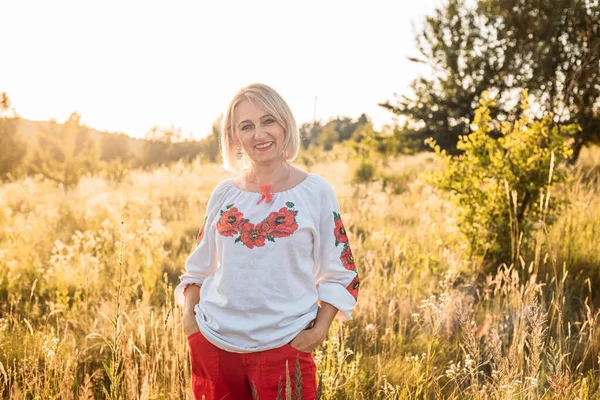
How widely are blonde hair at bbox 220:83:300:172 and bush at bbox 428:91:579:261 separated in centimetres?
253

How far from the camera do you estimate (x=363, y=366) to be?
279 centimetres

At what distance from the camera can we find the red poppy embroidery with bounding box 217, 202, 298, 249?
1.79 metres

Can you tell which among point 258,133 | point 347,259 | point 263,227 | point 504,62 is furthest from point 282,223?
point 504,62

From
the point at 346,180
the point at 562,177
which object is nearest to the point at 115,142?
the point at 346,180

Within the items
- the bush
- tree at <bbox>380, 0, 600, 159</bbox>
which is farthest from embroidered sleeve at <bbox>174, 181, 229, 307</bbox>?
tree at <bbox>380, 0, 600, 159</bbox>

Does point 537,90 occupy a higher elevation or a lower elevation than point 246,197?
higher

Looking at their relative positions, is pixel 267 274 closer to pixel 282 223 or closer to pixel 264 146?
pixel 282 223

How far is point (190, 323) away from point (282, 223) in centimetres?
58

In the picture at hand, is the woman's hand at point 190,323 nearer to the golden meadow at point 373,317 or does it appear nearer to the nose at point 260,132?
the golden meadow at point 373,317

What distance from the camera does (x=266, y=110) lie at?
1903 millimetres

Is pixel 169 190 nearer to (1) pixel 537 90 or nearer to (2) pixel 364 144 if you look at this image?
(2) pixel 364 144

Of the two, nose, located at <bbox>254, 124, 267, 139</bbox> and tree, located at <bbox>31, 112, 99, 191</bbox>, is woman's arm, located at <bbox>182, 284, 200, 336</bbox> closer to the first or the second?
nose, located at <bbox>254, 124, 267, 139</bbox>

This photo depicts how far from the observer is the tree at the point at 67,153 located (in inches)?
542

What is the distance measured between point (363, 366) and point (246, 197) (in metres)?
1.43
